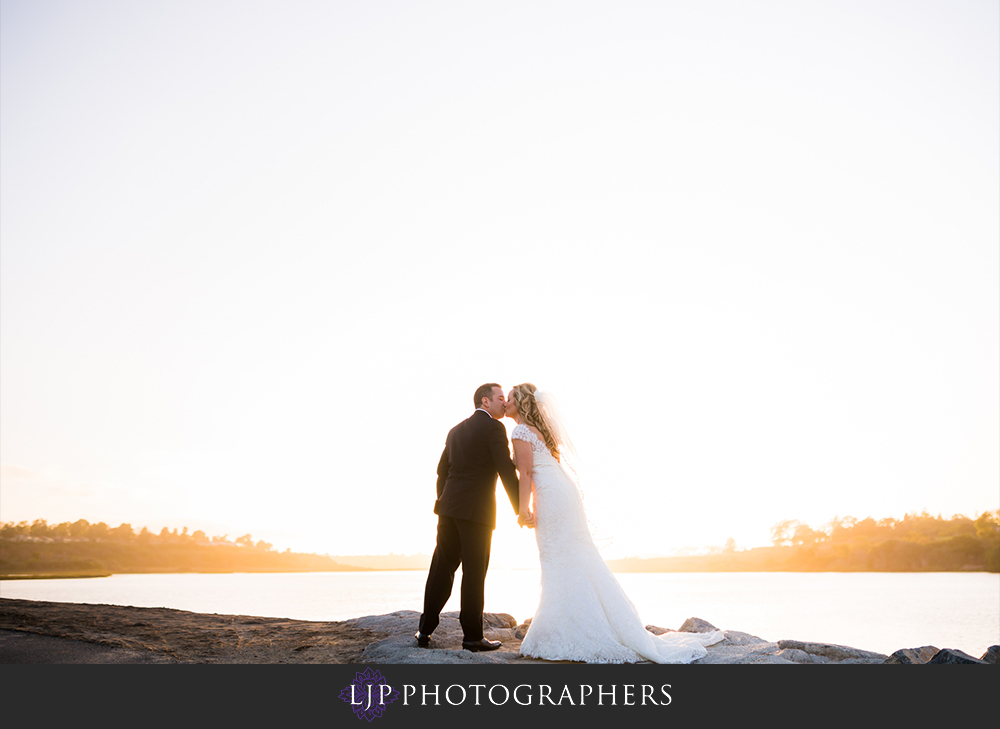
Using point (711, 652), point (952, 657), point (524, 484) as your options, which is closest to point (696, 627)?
point (711, 652)

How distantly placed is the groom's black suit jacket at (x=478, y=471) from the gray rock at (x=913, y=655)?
3.80 metres

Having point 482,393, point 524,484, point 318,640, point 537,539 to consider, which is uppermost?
point 482,393

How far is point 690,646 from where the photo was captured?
6023 mm

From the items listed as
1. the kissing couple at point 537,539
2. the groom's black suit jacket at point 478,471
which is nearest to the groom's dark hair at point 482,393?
the kissing couple at point 537,539

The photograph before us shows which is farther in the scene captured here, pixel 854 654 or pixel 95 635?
pixel 95 635

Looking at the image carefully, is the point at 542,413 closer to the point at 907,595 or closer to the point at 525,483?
the point at 525,483

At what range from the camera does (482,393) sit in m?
6.75

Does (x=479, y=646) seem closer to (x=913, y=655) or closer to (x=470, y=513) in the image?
(x=470, y=513)

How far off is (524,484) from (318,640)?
285 cm

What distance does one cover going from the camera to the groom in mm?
6180

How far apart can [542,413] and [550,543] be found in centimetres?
139

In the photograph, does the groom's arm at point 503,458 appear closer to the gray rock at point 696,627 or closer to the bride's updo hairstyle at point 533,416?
the bride's updo hairstyle at point 533,416
